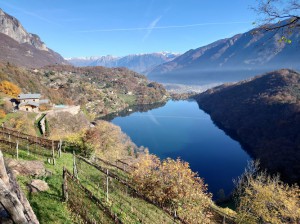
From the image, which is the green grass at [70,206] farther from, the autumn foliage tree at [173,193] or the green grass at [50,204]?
the autumn foliage tree at [173,193]

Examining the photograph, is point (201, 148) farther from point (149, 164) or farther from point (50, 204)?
point (50, 204)

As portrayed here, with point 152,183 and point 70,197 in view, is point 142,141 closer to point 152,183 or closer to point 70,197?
point 152,183

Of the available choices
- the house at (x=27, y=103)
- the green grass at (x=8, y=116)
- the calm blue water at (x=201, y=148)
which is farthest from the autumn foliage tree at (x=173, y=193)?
the house at (x=27, y=103)

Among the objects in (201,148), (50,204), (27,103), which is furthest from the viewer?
(201,148)

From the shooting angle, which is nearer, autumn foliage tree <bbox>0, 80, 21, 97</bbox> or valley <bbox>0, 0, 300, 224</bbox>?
valley <bbox>0, 0, 300, 224</bbox>

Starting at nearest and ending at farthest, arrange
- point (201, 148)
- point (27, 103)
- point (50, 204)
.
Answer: point (50, 204)
point (27, 103)
point (201, 148)

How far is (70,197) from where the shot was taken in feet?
50.9

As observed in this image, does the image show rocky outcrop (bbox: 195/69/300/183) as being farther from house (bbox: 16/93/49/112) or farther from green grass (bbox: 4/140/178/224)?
house (bbox: 16/93/49/112)

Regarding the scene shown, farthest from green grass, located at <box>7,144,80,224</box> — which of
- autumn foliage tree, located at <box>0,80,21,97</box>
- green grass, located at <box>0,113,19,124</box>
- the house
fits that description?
autumn foliage tree, located at <box>0,80,21,97</box>

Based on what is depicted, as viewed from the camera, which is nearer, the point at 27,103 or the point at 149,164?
the point at 149,164

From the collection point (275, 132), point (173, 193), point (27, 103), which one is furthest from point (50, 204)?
point (275, 132)

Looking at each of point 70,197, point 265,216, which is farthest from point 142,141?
point 70,197

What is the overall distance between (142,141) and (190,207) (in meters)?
129

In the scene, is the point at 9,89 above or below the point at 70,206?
above
